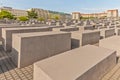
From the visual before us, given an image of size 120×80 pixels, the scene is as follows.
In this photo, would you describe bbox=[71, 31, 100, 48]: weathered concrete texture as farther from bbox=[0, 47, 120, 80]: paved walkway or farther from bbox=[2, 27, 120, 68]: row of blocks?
bbox=[0, 47, 120, 80]: paved walkway

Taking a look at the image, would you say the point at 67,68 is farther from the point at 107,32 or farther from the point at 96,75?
the point at 107,32

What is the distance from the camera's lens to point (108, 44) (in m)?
8.70

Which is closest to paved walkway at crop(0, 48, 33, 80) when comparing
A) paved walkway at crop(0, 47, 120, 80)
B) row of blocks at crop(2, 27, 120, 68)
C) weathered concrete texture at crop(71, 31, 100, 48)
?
paved walkway at crop(0, 47, 120, 80)

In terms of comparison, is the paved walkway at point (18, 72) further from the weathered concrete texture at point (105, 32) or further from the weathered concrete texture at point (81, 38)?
the weathered concrete texture at point (105, 32)

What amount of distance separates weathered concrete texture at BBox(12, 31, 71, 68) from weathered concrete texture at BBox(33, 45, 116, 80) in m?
1.92

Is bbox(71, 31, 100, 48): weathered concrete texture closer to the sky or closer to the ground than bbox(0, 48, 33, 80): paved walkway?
closer to the sky

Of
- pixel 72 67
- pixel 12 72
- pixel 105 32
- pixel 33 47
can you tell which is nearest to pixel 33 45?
pixel 33 47

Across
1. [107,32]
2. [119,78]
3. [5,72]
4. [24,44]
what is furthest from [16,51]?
[107,32]

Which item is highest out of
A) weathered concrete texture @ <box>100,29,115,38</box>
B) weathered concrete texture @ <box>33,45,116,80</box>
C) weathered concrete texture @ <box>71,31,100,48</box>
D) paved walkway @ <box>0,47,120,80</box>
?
weathered concrete texture @ <box>100,29,115,38</box>

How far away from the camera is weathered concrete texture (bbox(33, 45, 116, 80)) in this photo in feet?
13.1

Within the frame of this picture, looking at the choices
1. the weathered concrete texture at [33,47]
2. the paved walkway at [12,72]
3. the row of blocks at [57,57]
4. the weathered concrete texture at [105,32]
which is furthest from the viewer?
the weathered concrete texture at [105,32]

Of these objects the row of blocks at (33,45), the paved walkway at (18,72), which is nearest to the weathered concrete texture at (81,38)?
the row of blocks at (33,45)

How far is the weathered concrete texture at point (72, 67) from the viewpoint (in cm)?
398

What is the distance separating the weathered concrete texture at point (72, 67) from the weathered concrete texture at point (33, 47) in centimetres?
192
